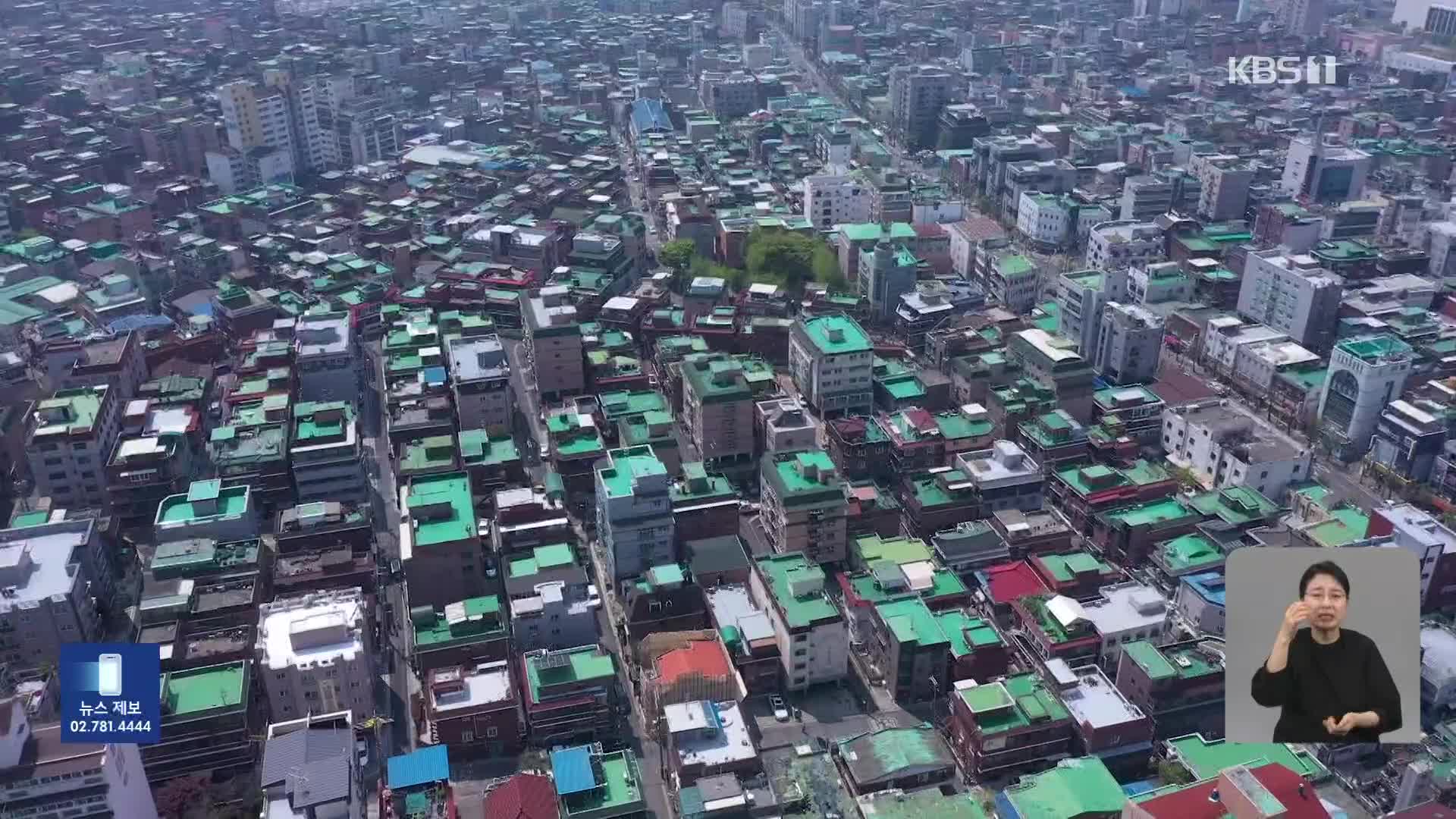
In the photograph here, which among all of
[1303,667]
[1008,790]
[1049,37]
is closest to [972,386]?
[1008,790]

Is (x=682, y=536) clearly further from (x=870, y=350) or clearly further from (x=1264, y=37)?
(x=1264, y=37)

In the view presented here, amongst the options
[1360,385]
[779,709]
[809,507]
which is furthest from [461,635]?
[1360,385]

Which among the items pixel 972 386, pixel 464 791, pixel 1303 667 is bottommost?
pixel 464 791

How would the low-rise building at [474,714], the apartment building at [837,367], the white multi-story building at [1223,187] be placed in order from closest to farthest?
the low-rise building at [474,714] < the apartment building at [837,367] < the white multi-story building at [1223,187]

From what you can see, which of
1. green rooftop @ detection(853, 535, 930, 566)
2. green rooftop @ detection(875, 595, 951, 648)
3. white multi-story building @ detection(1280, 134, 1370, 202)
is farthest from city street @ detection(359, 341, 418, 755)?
white multi-story building @ detection(1280, 134, 1370, 202)

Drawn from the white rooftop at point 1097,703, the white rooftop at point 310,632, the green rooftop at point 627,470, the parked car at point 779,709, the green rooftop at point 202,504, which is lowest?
the parked car at point 779,709

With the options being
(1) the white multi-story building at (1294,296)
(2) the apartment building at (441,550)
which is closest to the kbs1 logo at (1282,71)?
(1) the white multi-story building at (1294,296)

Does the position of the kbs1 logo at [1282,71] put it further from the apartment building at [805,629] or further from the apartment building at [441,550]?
the apartment building at [441,550]
